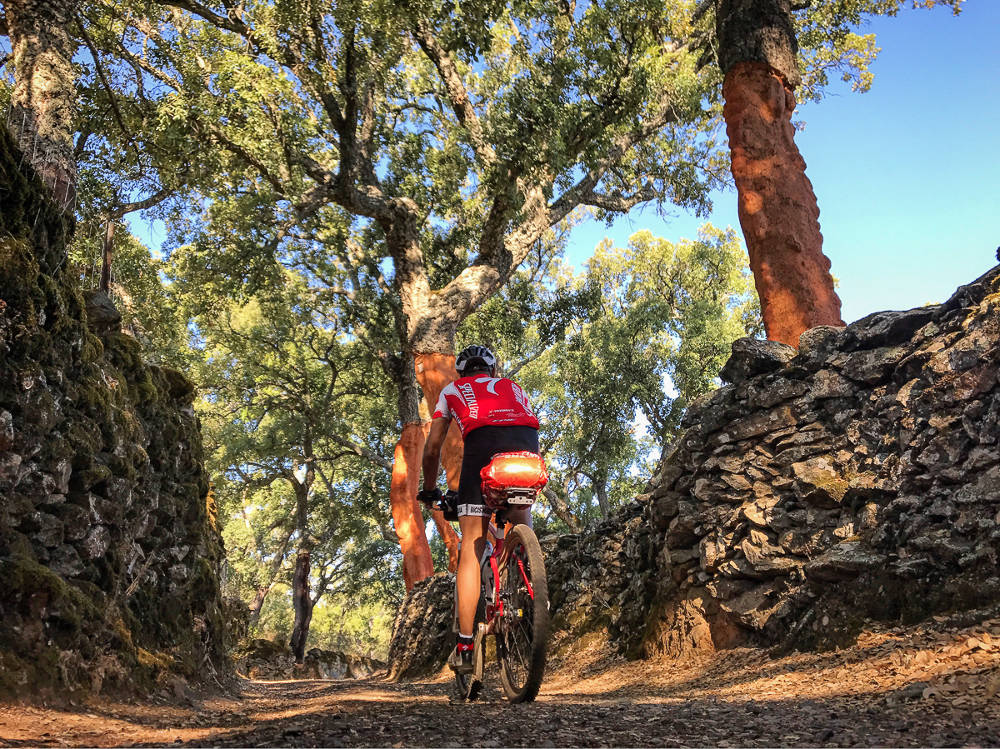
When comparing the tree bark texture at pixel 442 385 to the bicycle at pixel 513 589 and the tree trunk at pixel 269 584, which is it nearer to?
the bicycle at pixel 513 589

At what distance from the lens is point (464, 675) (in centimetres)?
438

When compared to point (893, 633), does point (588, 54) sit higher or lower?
higher

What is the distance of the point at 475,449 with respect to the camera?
14.3 ft

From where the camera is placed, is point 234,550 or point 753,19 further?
point 234,550

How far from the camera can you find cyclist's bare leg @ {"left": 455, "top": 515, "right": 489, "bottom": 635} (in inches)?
169

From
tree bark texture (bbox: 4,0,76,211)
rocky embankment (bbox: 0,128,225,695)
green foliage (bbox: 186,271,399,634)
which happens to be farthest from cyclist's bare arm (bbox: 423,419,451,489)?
green foliage (bbox: 186,271,399,634)

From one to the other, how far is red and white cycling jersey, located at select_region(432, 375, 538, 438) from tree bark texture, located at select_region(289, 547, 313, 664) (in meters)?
20.0

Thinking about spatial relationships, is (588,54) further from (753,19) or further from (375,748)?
A: (375,748)

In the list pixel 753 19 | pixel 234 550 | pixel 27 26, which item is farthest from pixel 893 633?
pixel 234 550

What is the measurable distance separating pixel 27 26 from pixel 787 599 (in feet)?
28.1

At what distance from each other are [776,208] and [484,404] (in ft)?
16.6

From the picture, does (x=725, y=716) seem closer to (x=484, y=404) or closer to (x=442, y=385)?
(x=484, y=404)

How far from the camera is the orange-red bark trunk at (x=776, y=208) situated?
7.24m

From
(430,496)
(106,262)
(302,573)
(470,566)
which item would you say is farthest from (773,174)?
(302,573)
